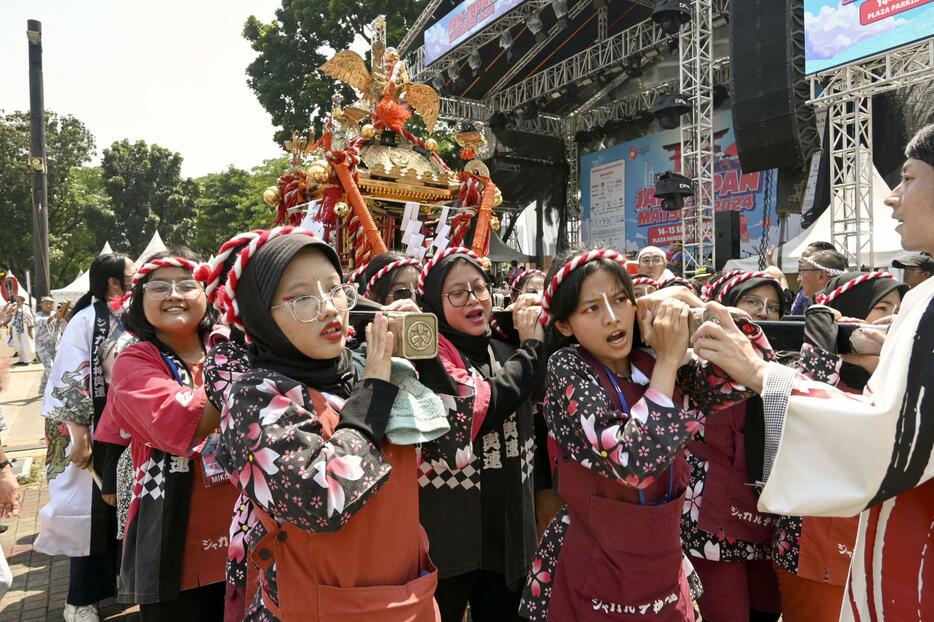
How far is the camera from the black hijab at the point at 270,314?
5.10 ft

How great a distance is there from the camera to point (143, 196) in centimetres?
3609

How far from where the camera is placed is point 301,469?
4.37 feet

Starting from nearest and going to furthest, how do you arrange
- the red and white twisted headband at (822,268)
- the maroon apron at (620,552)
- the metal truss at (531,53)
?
the maroon apron at (620,552) → the red and white twisted headband at (822,268) → the metal truss at (531,53)

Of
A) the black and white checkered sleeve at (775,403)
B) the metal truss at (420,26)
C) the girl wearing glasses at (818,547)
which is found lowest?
the girl wearing glasses at (818,547)

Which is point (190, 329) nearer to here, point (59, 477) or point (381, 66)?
point (59, 477)

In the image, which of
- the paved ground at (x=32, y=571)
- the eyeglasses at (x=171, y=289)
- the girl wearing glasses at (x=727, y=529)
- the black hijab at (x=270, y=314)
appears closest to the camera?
the black hijab at (x=270, y=314)

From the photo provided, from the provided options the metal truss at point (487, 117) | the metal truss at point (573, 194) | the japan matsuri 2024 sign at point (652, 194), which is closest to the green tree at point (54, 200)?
the metal truss at point (487, 117)

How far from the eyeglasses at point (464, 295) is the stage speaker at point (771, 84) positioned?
32.4ft

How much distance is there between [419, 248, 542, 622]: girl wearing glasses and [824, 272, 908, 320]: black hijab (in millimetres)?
1463

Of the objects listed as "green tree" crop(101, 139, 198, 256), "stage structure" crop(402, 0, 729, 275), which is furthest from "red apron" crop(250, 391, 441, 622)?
"green tree" crop(101, 139, 198, 256)

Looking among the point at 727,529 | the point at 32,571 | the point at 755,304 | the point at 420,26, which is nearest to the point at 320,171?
the point at 32,571

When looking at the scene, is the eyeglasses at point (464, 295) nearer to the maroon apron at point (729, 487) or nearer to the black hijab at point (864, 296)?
the maroon apron at point (729, 487)

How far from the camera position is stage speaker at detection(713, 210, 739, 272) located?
480 inches

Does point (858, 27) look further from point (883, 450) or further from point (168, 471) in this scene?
point (168, 471)
